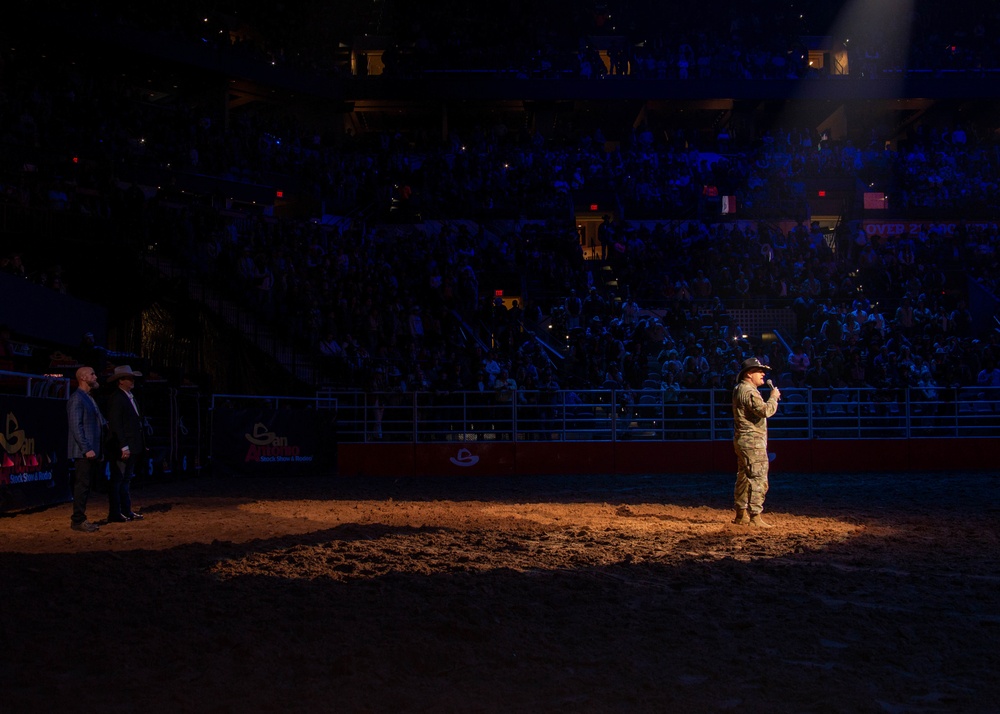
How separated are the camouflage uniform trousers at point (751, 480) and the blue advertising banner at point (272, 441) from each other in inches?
429

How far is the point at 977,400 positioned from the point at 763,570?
49.1ft

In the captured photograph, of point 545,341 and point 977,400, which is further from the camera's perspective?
point 545,341

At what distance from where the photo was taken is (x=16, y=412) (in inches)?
477

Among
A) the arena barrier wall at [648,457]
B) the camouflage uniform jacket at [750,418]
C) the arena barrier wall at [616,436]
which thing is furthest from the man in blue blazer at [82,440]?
the arena barrier wall at [648,457]

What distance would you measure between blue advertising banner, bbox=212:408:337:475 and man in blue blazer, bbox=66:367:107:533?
311 inches

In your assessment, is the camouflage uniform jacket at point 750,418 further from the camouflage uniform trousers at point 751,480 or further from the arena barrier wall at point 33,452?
the arena barrier wall at point 33,452

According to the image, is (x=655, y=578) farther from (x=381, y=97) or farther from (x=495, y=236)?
(x=381, y=97)

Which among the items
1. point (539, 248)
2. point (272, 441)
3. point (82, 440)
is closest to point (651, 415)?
point (272, 441)

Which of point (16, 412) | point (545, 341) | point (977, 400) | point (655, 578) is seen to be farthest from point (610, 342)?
point (655, 578)

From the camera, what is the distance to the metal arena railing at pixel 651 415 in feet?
65.4

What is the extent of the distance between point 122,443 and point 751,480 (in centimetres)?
747

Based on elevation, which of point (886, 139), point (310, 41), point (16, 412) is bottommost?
point (16, 412)

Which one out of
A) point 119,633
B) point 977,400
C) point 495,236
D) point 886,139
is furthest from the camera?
point 886,139

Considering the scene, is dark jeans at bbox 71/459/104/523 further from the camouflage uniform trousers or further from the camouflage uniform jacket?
the camouflage uniform jacket
